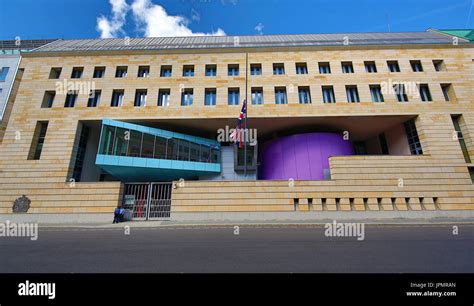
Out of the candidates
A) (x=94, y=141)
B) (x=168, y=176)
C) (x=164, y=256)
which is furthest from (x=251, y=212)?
(x=94, y=141)

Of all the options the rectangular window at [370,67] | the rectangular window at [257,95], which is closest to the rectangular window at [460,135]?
the rectangular window at [370,67]

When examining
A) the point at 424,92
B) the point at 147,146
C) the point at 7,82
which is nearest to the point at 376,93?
the point at 424,92

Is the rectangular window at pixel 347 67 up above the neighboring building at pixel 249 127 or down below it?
above

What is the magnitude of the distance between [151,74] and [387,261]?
2560 cm

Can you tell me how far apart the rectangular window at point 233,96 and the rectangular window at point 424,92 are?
20.6 metres

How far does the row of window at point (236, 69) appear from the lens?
74.5ft

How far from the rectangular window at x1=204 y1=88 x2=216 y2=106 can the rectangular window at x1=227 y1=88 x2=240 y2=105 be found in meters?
1.82

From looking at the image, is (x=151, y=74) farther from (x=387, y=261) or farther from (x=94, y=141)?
(x=387, y=261)

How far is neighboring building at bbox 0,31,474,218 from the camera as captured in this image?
57.0 ft

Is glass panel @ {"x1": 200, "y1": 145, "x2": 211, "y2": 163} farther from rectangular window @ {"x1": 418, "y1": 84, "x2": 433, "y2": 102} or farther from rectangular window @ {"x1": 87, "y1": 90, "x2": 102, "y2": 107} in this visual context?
rectangular window @ {"x1": 418, "y1": 84, "x2": 433, "y2": 102}

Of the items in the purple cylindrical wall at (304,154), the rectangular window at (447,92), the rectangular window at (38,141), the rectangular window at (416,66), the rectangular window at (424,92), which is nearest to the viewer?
the rectangular window at (38,141)

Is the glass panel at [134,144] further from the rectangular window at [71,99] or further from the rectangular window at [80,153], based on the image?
the rectangular window at [71,99]
